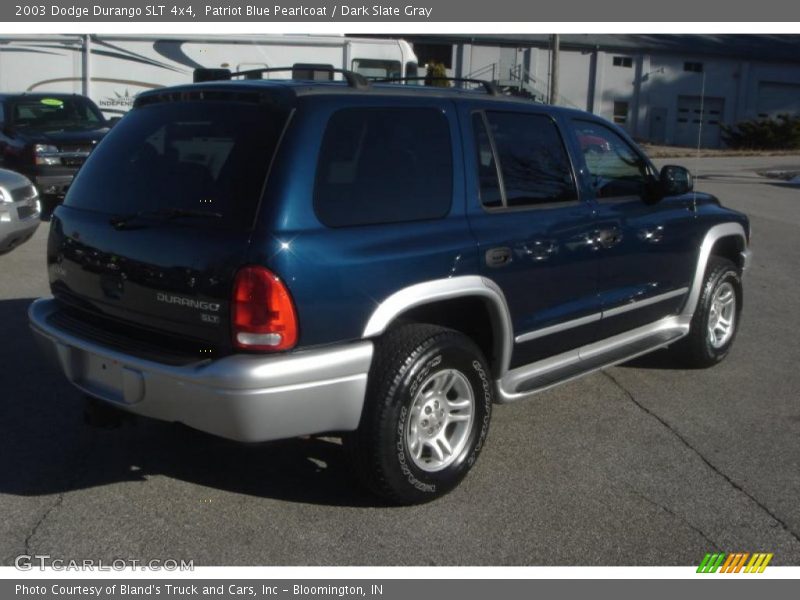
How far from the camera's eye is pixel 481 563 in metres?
3.79

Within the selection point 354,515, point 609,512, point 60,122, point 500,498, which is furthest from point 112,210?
point 60,122

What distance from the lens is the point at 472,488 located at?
453cm

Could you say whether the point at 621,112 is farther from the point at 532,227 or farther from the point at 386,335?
the point at 386,335

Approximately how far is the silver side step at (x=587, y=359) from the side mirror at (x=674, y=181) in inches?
32.4

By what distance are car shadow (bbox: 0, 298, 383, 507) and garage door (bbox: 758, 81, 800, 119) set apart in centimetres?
4847

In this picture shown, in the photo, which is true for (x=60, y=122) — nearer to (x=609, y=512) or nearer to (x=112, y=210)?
(x=112, y=210)

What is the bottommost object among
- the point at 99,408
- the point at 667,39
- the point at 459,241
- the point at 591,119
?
the point at 99,408

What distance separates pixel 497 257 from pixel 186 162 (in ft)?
4.95

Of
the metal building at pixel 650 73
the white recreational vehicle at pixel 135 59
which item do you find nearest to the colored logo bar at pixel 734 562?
the white recreational vehicle at pixel 135 59

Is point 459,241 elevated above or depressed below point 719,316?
above

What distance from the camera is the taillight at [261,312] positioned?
3664 mm

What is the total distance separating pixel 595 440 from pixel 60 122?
11.8m

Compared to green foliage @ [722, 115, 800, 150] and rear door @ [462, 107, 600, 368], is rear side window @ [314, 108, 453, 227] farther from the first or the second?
Answer: green foliage @ [722, 115, 800, 150]

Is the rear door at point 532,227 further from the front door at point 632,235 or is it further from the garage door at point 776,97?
the garage door at point 776,97
